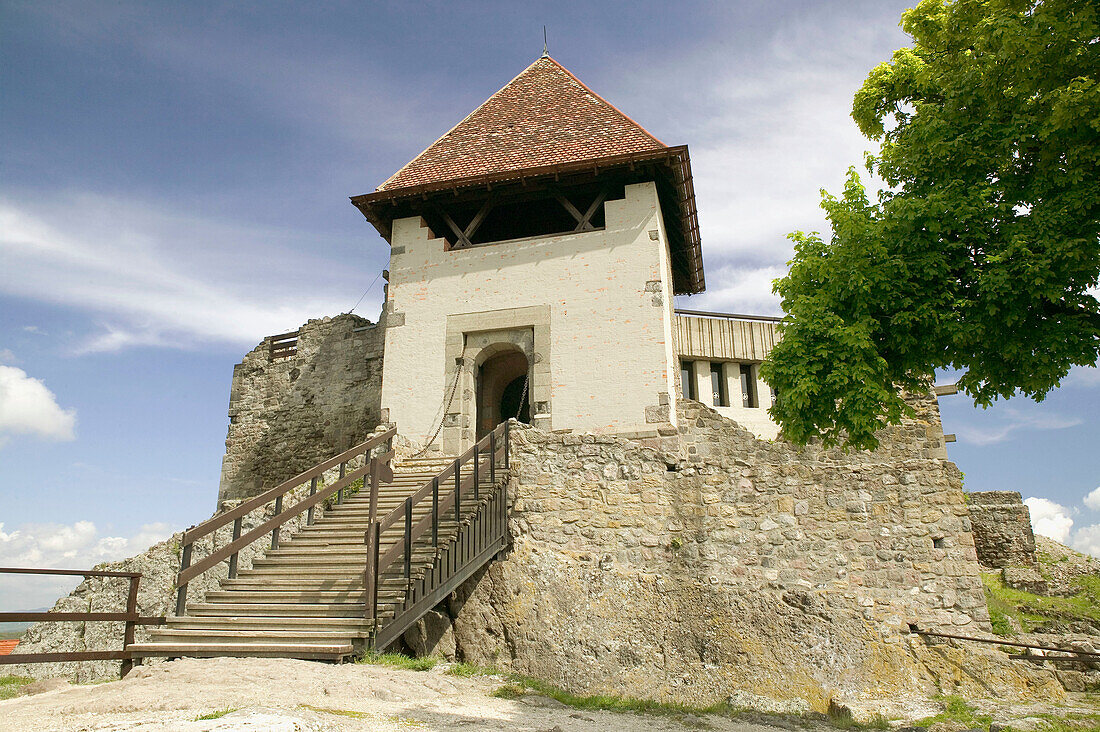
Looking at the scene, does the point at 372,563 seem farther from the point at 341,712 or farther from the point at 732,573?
the point at 732,573

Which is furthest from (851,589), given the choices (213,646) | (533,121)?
(533,121)

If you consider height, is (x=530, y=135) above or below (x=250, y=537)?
above

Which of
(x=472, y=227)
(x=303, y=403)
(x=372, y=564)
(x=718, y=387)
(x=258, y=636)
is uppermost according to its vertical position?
(x=472, y=227)

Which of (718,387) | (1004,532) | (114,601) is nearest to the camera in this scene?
(114,601)

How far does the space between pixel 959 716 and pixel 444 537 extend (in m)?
6.12

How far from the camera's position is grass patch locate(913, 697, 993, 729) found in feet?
24.6

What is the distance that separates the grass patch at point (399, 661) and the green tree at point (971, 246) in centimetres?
471

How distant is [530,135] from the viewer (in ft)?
45.1

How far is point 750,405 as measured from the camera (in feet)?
53.8

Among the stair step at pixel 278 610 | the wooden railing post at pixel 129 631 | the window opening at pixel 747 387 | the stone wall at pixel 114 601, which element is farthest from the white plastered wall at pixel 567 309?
the wooden railing post at pixel 129 631

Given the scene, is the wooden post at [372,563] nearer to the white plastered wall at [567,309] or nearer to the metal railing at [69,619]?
the metal railing at [69,619]

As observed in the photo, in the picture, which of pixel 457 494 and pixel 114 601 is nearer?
pixel 457 494

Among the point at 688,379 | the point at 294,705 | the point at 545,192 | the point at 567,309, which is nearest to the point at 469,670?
the point at 294,705

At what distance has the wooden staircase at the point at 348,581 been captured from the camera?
292 inches
